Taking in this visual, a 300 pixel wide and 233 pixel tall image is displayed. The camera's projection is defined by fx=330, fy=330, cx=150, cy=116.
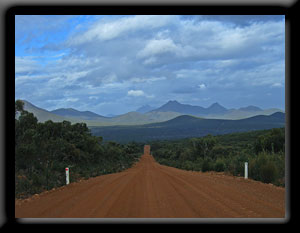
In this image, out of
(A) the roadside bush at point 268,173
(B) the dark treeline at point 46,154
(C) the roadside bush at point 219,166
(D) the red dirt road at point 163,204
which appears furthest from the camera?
(C) the roadside bush at point 219,166

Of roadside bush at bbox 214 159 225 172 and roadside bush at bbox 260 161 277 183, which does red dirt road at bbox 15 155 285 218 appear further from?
roadside bush at bbox 214 159 225 172

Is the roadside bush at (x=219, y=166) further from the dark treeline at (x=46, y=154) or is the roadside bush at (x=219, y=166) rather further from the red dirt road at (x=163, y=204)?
the red dirt road at (x=163, y=204)

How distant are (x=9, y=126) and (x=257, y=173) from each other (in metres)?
10.6

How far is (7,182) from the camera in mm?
5500

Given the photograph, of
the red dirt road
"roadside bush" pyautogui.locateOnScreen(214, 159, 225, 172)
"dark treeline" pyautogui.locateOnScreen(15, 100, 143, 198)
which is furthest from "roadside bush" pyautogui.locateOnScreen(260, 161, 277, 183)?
"dark treeline" pyautogui.locateOnScreen(15, 100, 143, 198)

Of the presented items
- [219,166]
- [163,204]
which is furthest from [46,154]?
[219,166]

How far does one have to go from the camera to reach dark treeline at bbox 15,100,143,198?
454 inches

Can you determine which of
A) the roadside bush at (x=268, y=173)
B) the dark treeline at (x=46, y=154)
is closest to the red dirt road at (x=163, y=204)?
the dark treeline at (x=46, y=154)

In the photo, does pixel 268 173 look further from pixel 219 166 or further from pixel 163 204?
pixel 163 204

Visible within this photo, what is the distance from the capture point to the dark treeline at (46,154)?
454 inches
